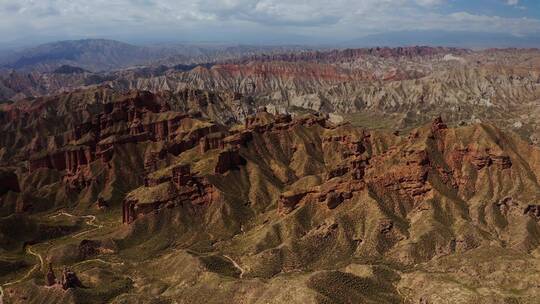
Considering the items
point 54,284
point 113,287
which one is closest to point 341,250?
point 113,287

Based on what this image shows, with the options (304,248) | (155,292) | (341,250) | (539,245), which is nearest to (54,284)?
(155,292)

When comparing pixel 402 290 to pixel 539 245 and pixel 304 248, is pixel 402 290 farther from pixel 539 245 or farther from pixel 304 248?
pixel 539 245

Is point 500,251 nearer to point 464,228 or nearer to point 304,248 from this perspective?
point 464,228

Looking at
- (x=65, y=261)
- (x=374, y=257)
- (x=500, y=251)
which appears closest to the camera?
(x=500, y=251)

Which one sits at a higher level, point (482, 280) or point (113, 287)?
point (482, 280)

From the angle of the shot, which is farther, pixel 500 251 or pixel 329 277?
pixel 500 251

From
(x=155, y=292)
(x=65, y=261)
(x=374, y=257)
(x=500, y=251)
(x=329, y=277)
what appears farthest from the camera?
(x=65, y=261)

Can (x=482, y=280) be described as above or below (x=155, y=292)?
above

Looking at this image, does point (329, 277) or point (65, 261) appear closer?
point (329, 277)

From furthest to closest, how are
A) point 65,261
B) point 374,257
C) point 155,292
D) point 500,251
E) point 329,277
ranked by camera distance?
point 65,261 < point 374,257 < point 500,251 < point 155,292 < point 329,277
